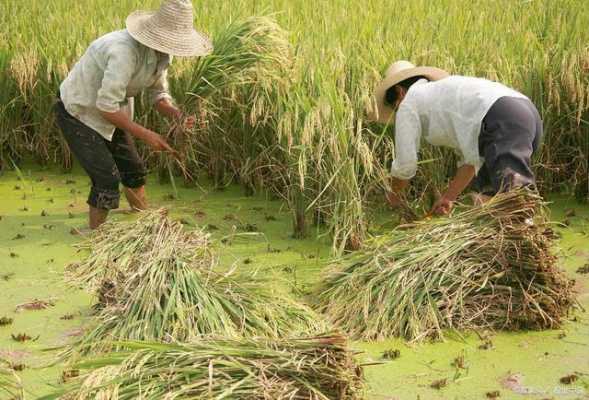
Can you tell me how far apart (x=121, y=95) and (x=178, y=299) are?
1617 millimetres

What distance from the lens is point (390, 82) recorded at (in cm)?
474

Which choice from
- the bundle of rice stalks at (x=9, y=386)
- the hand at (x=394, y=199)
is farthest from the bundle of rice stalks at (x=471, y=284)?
the bundle of rice stalks at (x=9, y=386)

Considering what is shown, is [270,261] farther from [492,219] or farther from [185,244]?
[492,219]

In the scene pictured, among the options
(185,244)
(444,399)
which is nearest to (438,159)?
(185,244)

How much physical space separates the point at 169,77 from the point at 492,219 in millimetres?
2369

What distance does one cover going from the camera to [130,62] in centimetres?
510

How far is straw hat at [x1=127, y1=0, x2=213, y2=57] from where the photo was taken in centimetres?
503

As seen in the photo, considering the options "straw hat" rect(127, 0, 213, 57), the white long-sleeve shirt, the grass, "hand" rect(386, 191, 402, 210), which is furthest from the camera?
"straw hat" rect(127, 0, 213, 57)

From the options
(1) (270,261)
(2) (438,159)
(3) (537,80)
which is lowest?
(1) (270,261)

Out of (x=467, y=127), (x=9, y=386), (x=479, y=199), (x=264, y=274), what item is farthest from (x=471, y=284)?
(x=9, y=386)

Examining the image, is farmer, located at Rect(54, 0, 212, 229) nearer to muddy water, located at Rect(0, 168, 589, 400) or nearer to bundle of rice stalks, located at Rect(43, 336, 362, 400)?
muddy water, located at Rect(0, 168, 589, 400)

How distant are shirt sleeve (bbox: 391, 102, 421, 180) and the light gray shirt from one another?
1330mm

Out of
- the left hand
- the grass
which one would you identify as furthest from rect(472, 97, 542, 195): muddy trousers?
the left hand

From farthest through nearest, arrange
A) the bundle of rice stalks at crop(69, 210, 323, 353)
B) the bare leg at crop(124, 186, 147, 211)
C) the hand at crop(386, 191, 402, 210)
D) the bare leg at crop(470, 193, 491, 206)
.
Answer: the bare leg at crop(124, 186, 147, 211), the hand at crop(386, 191, 402, 210), the bare leg at crop(470, 193, 491, 206), the bundle of rice stalks at crop(69, 210, 323, 353)
